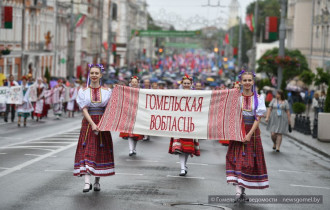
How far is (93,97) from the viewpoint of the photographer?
465 inches

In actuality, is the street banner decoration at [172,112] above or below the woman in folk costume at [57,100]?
above

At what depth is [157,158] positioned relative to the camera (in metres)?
17.5

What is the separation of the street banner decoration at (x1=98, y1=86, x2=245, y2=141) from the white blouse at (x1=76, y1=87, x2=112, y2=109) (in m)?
0.15

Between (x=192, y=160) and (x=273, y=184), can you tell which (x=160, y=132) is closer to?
(x=273, y=184)

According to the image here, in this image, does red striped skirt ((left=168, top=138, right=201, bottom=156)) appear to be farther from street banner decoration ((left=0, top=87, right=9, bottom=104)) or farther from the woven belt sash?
street banner decoration ((left=0, top=87, right=9, bottom=104))

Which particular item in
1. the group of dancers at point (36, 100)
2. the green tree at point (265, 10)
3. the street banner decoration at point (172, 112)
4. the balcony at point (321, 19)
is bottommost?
the group of dancers at point (36, 100)

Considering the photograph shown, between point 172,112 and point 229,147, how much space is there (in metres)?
1.15

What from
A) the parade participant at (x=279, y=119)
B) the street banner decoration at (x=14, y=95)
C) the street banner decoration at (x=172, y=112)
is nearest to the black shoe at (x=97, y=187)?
the street banner decoration at (x=172, y=112)

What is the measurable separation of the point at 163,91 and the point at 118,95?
72 cm

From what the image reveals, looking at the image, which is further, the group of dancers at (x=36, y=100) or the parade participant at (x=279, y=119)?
the group of dancers at (x=36, y=100)

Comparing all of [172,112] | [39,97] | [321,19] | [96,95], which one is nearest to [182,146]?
[172,112]

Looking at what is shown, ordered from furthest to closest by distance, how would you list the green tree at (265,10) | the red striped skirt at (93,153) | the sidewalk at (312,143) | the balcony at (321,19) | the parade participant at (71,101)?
the green tree at (265,10)
the balcony at (321,19)
the parade participant at (71,101)
the sidewalk at (312,143)
the red striped skirt at (93,153)

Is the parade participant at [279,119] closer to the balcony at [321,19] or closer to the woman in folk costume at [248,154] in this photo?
the woman in folk costume at [248,154]

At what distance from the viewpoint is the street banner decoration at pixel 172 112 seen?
12.1 metres
